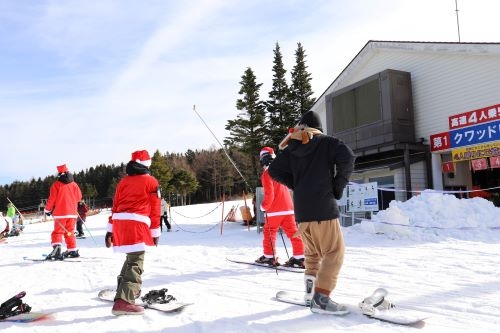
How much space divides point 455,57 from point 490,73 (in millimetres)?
1597

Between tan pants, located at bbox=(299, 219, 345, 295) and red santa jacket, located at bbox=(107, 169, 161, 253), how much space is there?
1.72 meters

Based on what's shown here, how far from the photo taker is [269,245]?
7.27m

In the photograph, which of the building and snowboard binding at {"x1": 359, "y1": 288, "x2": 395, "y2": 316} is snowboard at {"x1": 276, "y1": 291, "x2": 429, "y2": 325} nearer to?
snowboard binding at {"x1": 359, "y1": 288, "x2": 395, "y2": 316}

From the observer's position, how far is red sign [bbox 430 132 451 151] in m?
15.3

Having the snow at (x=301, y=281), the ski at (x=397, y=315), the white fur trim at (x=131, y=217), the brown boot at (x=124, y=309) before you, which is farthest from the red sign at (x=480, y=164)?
the brown boot at (x=124, y=309)

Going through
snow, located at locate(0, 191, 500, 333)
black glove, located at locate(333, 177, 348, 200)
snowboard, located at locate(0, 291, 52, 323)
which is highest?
black glove, located at locate(333, 177, 348, 200)

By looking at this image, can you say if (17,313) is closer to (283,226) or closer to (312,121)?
(312,121)

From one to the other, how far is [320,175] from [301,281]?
2.30 meters

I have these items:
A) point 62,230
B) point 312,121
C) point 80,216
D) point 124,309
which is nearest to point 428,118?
point 62,230

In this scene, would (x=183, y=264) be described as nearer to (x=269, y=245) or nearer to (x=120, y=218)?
(x=269, y=245)

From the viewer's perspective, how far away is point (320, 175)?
13.2 ft

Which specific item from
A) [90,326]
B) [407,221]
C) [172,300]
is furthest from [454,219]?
[90,326]

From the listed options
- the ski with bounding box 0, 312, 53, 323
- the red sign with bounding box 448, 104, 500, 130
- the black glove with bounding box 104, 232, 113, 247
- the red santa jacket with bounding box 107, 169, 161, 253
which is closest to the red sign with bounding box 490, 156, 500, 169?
the red sign with bounding box 448, 104, 500, 130

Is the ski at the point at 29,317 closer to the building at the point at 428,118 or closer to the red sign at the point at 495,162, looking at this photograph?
the building at the point at 428,118
